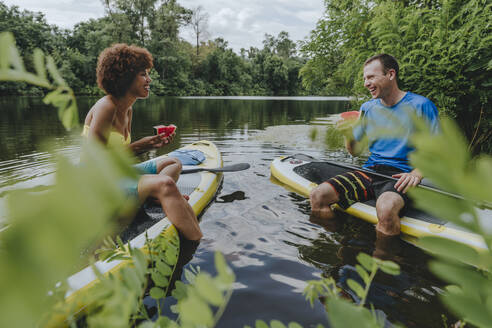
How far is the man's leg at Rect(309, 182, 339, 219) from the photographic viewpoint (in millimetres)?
3588

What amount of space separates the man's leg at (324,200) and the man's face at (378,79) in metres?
1.24

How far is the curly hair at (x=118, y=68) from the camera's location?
2783 millimetres

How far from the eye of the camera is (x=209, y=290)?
0.36 meters

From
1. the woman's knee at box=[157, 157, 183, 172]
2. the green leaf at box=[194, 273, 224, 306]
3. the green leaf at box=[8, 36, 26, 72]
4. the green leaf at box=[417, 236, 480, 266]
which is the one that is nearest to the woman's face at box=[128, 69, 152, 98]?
the woman's knee at box=[157, 157, 183, 172]

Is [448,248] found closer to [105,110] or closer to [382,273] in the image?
[382,273]

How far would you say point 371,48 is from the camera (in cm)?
566

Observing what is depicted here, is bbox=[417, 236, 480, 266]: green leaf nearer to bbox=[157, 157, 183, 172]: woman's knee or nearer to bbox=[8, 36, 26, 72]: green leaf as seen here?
bbox=[8, 36, 26, 72]: green leaf

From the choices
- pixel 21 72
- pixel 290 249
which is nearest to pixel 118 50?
pixel 290 249

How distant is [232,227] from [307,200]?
1.35 meters

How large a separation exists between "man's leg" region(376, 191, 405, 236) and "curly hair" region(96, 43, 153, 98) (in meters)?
2.91

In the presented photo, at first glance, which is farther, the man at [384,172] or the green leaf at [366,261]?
the man at [384,172]

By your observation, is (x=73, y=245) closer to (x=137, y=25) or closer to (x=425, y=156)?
(x=425, y=156)

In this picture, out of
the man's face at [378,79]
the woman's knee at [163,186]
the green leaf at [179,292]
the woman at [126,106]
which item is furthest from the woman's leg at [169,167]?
the green leaf at [179,292]

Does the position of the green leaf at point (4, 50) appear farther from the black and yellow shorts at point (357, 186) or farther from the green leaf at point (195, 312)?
the black and yellow shorts at point (357, 186)
